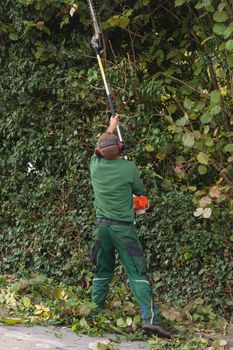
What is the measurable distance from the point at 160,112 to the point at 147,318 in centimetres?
296

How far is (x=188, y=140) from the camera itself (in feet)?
24.4

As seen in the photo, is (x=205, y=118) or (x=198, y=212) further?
(x=205, y=118)

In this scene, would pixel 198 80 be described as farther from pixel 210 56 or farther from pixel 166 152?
pixel 166 152

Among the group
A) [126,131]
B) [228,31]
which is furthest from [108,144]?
[126,131]

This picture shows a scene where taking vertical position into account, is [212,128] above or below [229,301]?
above

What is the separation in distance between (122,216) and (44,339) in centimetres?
143

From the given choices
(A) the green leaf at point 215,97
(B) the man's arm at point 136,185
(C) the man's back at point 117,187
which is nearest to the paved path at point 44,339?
(C) the man's back at point 117,187

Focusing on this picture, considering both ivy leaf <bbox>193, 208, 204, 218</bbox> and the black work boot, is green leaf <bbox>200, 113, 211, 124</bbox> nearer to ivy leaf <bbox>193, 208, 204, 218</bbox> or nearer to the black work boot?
ivy leaf <bbox>193, 208, 204, 218</bbox>

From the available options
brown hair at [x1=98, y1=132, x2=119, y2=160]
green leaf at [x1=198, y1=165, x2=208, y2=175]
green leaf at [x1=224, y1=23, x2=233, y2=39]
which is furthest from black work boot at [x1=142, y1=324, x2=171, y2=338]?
green leaf at [x1=224, y1=23, x2=233, y2=39]

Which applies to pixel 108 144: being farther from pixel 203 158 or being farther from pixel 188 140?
pixel 203 158

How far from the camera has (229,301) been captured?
7.61 metres

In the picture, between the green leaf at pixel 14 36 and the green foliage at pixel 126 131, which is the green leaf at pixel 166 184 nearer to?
the green foliage at pixel 126 131

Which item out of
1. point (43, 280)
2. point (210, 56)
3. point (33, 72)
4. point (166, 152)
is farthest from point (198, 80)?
point (43, 280)

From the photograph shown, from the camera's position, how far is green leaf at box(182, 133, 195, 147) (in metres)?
7.43
